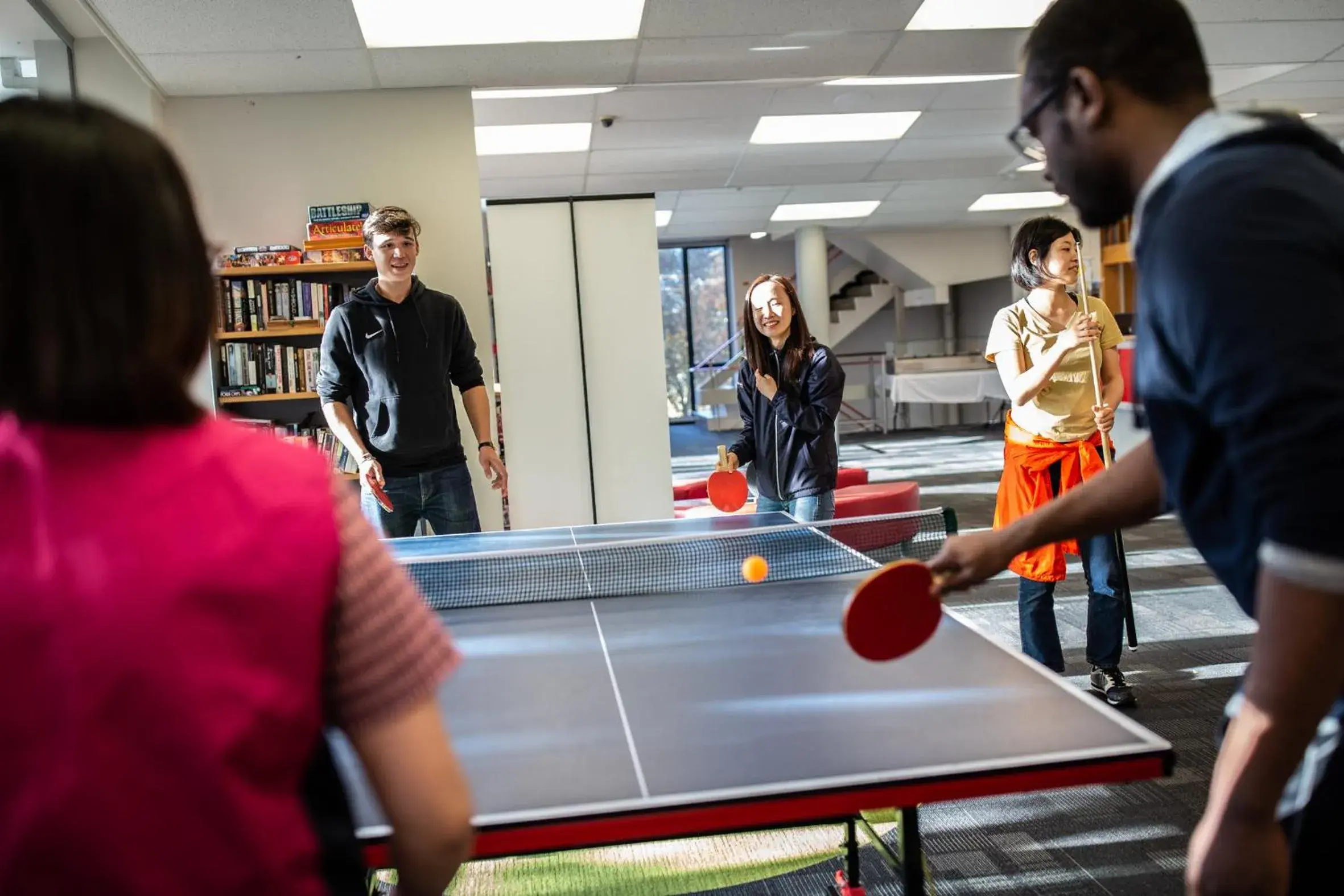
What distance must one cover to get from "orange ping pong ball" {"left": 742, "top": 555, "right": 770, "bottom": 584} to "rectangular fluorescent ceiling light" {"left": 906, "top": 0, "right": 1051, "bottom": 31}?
135 inches

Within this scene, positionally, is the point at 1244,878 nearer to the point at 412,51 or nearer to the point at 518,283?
the point at 412,51

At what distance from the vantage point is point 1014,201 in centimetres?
1291

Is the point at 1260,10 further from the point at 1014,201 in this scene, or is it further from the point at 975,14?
the point at 1014,201

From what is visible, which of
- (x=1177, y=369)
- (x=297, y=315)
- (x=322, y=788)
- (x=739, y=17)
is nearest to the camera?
(x=322, y=788)

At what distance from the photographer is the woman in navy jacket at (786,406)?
3.82m

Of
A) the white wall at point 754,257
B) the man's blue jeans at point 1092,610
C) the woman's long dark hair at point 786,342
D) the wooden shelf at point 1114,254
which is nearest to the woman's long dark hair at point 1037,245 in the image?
the man's blue jeans at point 1092,610

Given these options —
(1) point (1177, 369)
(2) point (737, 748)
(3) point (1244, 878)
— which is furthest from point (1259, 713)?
(2) point (737, 748)

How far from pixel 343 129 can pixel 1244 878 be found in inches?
221

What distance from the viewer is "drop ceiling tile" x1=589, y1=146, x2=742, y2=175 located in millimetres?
8281

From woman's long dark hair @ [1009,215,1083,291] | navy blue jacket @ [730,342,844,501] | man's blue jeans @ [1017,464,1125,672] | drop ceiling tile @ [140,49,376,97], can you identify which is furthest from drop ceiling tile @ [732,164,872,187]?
man's blue jeans @ [1017,464,1125,672]

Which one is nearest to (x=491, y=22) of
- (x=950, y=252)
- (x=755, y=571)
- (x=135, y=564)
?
(x=755, y=571)

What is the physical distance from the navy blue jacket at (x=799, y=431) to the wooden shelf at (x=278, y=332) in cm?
254

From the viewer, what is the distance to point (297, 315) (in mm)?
5391

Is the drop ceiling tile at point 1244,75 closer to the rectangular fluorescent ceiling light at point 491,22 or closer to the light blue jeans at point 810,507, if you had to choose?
the rectangular fluorescent ceiling light at point 491,22
